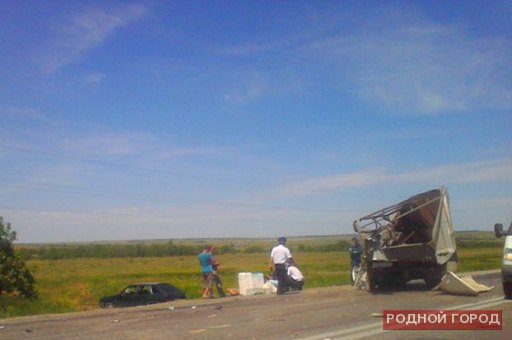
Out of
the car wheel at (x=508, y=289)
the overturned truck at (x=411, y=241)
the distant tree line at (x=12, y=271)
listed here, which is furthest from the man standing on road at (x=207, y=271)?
the distant tree line at (x=12, y=271)

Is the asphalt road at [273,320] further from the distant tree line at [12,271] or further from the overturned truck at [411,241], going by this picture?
the distant tree line at [12,271]

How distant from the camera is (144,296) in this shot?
25438 millimetres

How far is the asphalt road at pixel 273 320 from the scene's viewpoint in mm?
10312

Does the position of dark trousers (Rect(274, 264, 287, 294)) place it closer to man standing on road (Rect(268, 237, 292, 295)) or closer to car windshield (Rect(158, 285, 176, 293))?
man standing on road (Rect(268, 237, 292, 295))

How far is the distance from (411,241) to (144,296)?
11660 millimetres

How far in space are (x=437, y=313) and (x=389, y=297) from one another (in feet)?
13.7

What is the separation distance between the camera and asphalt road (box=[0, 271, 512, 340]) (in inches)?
406

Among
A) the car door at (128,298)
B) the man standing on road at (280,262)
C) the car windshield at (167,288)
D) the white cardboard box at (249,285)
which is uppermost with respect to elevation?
the man standing on road at (280,262)

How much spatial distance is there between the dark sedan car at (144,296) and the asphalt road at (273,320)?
766cm

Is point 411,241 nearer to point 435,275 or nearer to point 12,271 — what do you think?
point 435,275

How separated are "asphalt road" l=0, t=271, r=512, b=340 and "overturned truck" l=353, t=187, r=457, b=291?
62cm

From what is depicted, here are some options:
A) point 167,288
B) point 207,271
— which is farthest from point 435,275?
point 167,288

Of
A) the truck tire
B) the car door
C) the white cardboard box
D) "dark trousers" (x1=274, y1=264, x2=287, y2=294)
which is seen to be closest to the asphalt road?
the truck tire

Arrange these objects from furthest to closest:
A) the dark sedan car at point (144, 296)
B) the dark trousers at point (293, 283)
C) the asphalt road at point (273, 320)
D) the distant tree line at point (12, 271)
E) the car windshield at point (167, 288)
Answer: the distant tree line at point (12, 271) → the car windshield at point (167, 288) → the dark sedan car at point (144, 296) → the dark trousers at point (293, 283) → the asphalt road at point (273, 320)
